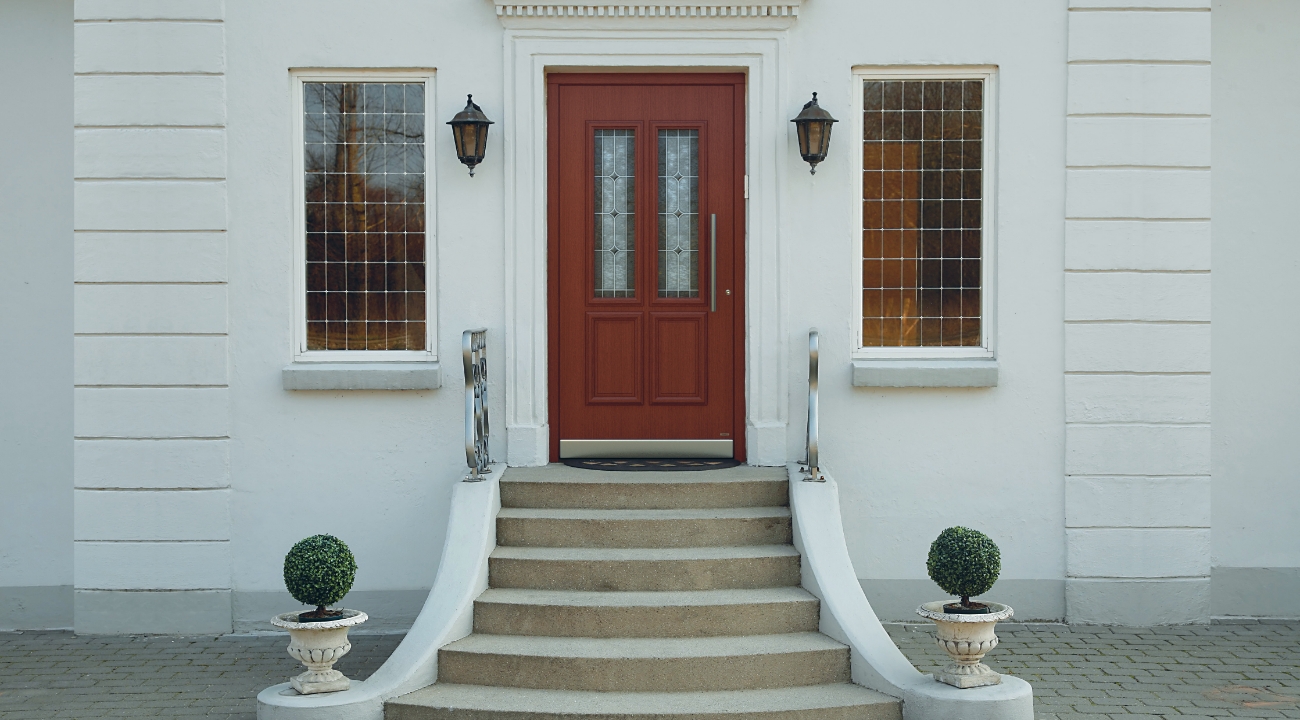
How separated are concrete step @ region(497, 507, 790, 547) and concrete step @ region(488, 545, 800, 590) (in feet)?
0.43

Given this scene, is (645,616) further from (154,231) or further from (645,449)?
(154,231)

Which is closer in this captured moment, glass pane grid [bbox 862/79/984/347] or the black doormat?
the black doormat

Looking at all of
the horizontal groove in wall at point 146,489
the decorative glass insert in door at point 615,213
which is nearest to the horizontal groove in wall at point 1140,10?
the decorative glass insert in door at point 615,213

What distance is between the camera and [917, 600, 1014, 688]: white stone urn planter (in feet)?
17.4

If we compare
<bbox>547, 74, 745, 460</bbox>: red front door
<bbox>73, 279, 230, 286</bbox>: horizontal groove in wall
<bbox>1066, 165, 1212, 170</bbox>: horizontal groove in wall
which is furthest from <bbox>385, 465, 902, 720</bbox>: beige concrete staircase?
<bbox>1066, 165, 1212, 170</bbox>: horizontal groove in wall

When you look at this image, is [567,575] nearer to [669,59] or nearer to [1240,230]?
[669,59]

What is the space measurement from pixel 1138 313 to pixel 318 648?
5147mm

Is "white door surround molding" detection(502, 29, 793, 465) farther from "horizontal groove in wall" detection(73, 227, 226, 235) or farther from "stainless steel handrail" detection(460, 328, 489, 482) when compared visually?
"horizontal groove in wall" detection(73, 227, 226, 235)

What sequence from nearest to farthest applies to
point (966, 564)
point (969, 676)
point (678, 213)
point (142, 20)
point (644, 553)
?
point (966, 564) → point (969, 676) → point (644, 553) → point (142, 20) → point (678, 213)

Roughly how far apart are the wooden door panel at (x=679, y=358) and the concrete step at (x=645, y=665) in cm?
204

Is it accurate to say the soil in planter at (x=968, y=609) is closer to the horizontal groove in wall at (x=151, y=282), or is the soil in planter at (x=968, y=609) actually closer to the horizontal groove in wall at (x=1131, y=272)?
the horizontal groove in wall at (x=1131, y=272)

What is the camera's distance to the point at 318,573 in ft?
17.4

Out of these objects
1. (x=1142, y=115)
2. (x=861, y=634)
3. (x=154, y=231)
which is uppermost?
(x=1142, y=115)

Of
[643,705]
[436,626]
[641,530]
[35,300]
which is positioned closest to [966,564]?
[643,705]
